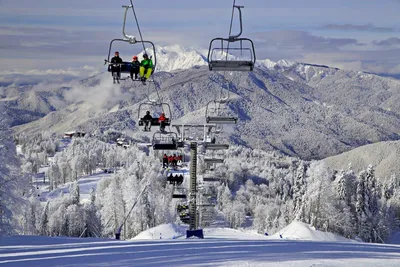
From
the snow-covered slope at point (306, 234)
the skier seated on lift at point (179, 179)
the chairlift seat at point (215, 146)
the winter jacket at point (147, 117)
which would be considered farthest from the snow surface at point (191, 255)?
the snow-covered slope at point (306, 234)

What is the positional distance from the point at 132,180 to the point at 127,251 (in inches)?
2057

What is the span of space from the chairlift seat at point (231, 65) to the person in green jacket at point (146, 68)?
1414 millimetres

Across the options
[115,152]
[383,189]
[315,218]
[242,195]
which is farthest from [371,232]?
[115,152]

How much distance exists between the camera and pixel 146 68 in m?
11.8

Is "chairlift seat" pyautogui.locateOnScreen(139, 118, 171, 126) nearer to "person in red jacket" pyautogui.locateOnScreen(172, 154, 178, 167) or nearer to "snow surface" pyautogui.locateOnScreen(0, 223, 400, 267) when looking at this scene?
"snow surface" pyautogui.locateOnScreen(0, 223, 400, 267)

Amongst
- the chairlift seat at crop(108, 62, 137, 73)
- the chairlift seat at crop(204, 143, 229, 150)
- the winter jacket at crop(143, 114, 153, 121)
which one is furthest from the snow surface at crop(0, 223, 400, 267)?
the chairlift seat at crop(204, 143, 229, 150)

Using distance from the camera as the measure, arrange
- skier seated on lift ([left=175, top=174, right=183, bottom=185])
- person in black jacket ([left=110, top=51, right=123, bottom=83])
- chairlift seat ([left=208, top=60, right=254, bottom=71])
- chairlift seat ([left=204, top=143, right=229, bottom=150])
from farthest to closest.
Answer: skier seated on lift ([left=175, top=174, right=183, bottom=185])
chairlift seat ([left=204, top=143, right=229, bottom=150])
chairlift seat ([left=208, top=60, right=254, bottom=71])
person in black jacket ([left=110, top=51, right=123, bottom=83])

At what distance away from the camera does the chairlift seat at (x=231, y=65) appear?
1198 centimetres

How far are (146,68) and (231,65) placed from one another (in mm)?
2058

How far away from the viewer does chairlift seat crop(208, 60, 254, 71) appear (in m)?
12.0

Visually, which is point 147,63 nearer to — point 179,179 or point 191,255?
point 191,255

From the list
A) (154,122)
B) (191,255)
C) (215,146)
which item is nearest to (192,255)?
(191,255)

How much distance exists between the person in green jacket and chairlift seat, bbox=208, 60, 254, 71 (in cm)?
141

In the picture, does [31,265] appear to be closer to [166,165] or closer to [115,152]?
[166,165]
